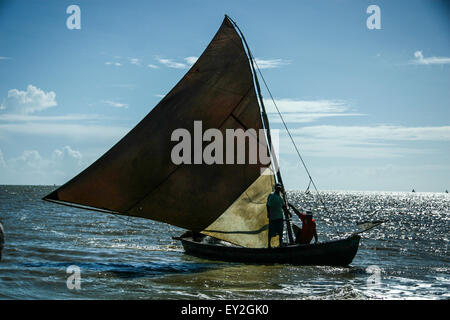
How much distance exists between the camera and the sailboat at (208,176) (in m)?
17.6

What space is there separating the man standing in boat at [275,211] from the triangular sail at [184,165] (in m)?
1.35

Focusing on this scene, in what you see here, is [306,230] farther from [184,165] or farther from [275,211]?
[184,165]

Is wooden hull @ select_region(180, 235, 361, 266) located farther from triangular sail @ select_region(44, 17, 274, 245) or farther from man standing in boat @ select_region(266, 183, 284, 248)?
triangular sail @ select_region(44, 17, 274, 245)

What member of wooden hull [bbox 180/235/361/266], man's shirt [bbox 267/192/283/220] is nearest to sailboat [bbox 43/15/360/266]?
wooden hull [bbox 180/235/361/266]

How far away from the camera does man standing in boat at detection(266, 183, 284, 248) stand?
17.6 meters

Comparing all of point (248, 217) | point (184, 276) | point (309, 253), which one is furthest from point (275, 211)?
point (184, 276)

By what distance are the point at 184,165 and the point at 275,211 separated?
350cm

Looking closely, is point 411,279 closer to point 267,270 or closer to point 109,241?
point 267,270

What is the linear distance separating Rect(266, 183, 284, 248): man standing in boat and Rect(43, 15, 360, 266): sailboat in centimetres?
51

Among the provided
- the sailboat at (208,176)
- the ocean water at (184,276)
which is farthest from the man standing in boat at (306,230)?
the ocean water at (184,276)

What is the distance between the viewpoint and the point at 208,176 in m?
18.5

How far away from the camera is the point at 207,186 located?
18.5 m

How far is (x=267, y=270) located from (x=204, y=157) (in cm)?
445
